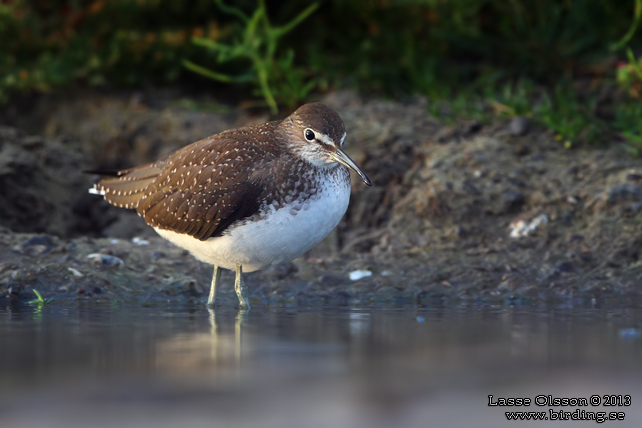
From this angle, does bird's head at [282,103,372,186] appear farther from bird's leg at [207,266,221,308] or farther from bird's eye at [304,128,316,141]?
bird's leg at [207,266,221,308]

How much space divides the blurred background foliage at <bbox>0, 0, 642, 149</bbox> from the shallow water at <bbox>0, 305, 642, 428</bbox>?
4042 millimetres

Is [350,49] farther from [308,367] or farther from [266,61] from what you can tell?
[308,367]

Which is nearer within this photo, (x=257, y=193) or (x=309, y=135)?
(x=257, y=193)

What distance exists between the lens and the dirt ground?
6492mm

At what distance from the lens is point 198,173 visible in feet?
20.1

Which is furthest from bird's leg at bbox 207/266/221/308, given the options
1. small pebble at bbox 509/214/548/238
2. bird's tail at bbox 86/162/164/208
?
small pebble at bbox 509/214/548/238

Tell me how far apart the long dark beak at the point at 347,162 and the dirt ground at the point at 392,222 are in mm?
1003

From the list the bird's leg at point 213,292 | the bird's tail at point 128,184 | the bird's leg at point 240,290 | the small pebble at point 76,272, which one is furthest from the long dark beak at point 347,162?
the small pebble at point 76,272

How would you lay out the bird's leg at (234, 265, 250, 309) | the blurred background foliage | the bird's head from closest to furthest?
the bird's head → the bird's leg at (234, 265, 250, 309) → the blurred background foliage

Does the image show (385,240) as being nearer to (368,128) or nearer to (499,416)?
(368,128)

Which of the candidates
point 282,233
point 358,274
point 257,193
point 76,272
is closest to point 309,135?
point 257,193

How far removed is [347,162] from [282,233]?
0.68 meters

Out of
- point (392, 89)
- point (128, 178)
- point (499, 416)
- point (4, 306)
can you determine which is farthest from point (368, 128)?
point (499, 416)

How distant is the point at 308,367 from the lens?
393 cm
